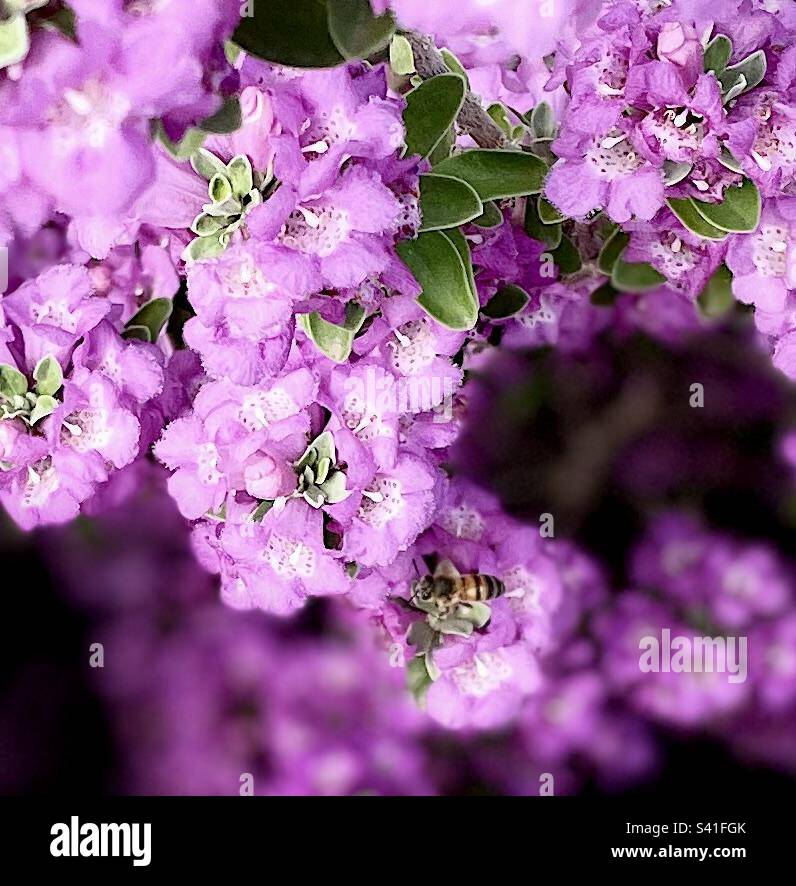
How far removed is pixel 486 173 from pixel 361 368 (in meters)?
0.17

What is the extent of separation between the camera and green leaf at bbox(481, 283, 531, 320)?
0.84m

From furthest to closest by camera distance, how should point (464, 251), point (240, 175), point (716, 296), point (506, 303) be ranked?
point (716, 296)
point (506, 303)
point (464, 251)
point (240, 175)

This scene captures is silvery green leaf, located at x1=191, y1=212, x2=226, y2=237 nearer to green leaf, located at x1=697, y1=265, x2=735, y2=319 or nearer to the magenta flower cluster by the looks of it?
the magenta flower cluster

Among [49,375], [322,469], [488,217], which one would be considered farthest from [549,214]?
[49,375]

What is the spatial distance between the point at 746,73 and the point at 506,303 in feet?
0.83

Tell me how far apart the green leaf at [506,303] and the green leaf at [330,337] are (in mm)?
205

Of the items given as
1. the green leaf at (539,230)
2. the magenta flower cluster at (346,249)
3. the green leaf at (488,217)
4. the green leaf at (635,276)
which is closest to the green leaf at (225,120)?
the magenta flower cluster at (346,249)

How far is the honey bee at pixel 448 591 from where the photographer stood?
2.78 feet

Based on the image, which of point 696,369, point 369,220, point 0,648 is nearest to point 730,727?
point 696,369

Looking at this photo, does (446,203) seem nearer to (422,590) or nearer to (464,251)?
(464,251)

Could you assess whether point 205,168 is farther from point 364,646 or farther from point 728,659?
point 728,659

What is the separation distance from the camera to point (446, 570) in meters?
0.86

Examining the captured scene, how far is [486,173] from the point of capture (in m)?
0.74

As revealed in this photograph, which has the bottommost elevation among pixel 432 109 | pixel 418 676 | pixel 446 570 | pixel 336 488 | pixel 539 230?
pixel 418 676
